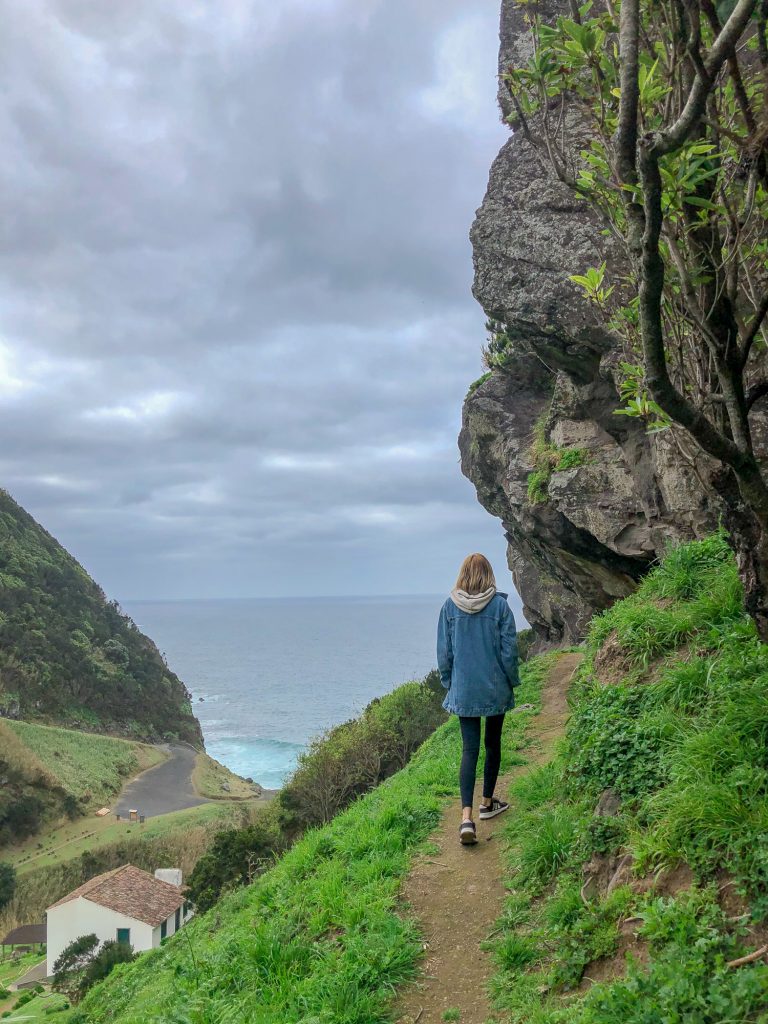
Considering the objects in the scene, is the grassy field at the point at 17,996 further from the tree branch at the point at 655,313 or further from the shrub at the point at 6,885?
the tree branch at the point at 655,313

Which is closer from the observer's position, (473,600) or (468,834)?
(468,834)

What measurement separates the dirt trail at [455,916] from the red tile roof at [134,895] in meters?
32.2

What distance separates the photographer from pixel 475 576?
229 inches

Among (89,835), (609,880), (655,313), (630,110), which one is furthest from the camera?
(89,835)

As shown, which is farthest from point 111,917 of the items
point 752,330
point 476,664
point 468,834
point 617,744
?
point 752,330

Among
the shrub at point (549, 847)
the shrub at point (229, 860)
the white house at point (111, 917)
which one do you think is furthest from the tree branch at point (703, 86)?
the white house at point (111, 917)

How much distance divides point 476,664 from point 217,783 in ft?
220

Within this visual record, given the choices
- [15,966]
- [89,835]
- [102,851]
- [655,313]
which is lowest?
[15,966]

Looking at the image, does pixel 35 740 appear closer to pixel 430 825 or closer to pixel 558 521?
pixel 558 521

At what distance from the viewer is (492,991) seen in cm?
370

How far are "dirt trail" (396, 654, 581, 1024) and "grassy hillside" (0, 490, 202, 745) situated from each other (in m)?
80.8

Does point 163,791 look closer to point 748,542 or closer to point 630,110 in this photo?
point 748,542

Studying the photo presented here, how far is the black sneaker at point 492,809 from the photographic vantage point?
5.95m

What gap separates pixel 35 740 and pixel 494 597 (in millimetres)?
70640
